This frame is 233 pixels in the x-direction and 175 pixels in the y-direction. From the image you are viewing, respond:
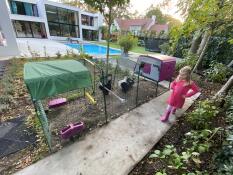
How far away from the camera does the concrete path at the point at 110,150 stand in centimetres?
228

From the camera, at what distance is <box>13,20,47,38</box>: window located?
17938 millimetres

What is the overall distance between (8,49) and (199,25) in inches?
416

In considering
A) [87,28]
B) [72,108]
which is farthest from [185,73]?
[87,28]

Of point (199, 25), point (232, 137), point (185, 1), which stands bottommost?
point (232, 137)

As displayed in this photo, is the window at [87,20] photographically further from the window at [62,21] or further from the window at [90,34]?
the window at [62,21]

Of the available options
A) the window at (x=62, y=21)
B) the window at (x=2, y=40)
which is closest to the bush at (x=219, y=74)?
the window at (x=2, y=40)

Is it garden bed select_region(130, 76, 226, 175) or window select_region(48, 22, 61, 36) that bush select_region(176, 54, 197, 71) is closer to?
garden bed select_region(130, 76, 226, 175)

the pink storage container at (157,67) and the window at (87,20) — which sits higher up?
the window at (87,20)

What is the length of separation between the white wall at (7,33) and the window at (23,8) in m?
12.2

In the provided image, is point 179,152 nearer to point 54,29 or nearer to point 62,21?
point 54,29

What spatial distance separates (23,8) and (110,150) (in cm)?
2241

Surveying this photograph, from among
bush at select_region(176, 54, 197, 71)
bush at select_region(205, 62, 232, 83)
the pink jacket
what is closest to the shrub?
the pink jacket

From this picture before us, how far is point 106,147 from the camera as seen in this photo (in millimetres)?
2717

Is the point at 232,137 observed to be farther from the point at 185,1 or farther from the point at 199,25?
the point at 185,1
